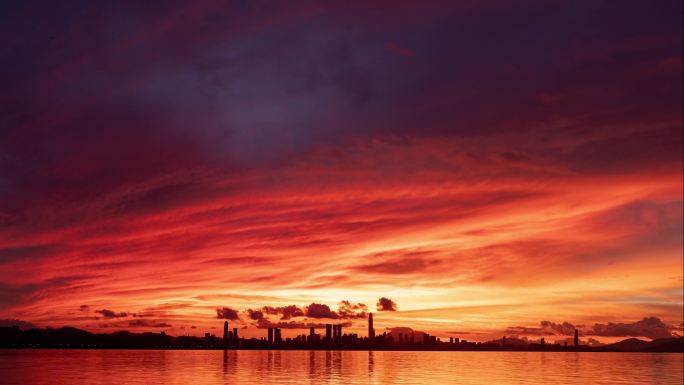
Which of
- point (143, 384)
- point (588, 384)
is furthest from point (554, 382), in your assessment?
point (143, 384)

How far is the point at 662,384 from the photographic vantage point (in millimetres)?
130250

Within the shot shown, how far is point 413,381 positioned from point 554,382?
95.0 feet

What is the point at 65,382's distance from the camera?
11325cm

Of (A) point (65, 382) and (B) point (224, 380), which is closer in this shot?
(A) point (65, 382)

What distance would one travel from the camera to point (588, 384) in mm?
125688

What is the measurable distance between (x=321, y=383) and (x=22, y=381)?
51003mm

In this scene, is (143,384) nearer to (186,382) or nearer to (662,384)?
(186,382)

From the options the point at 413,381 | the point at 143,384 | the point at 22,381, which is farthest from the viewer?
the point at 413,381

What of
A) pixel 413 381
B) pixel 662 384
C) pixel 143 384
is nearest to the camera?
pixel 143 384

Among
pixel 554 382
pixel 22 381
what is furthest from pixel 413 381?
pixel 22 381

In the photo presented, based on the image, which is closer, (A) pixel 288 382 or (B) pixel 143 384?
(B) pixel 143 384

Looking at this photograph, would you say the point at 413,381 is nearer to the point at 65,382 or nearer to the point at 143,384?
the point at 143,384

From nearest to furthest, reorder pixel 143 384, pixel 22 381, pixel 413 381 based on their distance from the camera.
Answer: pixel 143 384 → pixel 22 381 → pixel 413 381

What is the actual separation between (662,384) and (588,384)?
16.7m
